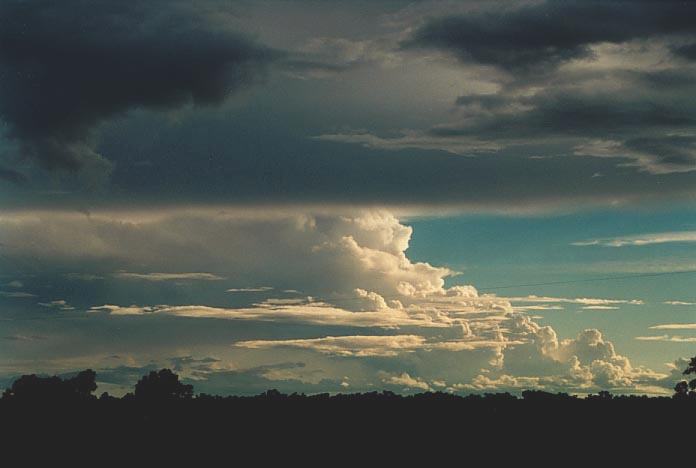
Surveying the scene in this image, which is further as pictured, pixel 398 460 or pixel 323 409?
pixel 323 409

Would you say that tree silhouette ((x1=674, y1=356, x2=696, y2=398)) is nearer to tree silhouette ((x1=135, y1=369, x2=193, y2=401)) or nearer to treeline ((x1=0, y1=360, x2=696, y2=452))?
treeline ((x1=0, y1=360, x2=696, y2=452))

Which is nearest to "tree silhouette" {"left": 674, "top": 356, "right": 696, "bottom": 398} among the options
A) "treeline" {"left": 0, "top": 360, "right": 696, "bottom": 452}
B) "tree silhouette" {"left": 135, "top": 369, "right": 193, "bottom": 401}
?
"treeline" {"left": 0, "top": 360, "right": 696, "bottom": 452}

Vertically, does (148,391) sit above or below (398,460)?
above

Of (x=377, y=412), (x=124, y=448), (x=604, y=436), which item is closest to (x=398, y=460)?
(x=377, y=412)

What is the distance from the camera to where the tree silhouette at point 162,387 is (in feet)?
494

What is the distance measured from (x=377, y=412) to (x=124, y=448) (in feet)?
96.3

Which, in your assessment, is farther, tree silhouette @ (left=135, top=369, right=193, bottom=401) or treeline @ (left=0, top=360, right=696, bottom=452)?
tree silhouette @ (left=135, top=369, right=193, bottom=401)

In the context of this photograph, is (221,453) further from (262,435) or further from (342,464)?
(342,464)

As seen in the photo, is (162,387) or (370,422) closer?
(370,422)

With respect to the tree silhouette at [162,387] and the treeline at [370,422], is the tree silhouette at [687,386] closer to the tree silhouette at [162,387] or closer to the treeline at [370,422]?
the treeline at [370,422]

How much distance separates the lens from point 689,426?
10200 cm

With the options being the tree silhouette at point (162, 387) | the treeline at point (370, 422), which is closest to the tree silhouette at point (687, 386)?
the treeline at point (370, 422)

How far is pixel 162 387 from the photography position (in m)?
152

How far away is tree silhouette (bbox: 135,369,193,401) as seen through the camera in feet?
494
